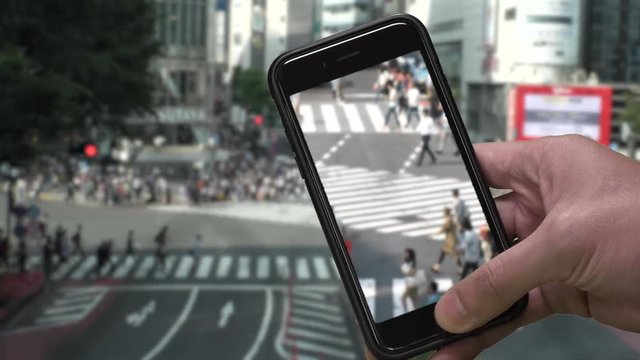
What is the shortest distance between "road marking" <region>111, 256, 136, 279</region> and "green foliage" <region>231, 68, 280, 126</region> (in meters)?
0.39

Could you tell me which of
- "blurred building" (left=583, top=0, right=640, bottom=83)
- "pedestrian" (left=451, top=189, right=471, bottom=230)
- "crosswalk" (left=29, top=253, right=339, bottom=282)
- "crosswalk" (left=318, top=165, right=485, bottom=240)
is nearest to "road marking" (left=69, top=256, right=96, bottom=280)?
"crosswalk" (left=29, top=253, right=339, bottom=282)

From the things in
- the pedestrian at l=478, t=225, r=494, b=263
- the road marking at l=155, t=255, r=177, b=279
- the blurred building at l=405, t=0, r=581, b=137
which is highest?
the blurred building at l=405, t=0, r=581, b=137

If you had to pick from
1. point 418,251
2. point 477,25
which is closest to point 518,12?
point 477,25

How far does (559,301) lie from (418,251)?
1.42m

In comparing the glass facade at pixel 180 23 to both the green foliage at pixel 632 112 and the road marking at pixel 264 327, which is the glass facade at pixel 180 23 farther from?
the green foliage at pixel 632 112

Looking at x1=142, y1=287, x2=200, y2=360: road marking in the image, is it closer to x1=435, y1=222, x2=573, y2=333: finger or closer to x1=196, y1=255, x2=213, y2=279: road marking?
x1=196, y1=255, x2=213, y2=279: road marking

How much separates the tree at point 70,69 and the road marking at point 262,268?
0.40m

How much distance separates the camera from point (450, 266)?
184cm

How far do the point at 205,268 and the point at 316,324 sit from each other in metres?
0.27

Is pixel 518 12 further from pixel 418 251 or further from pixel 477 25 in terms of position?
pixel 418 251

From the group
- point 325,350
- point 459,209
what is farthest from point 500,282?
point 325,350

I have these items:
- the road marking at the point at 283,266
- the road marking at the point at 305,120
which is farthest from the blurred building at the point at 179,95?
the road marking at the point at 305,120

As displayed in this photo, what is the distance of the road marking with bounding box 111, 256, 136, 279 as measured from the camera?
2133mm

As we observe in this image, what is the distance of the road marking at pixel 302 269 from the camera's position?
6.98 feet
